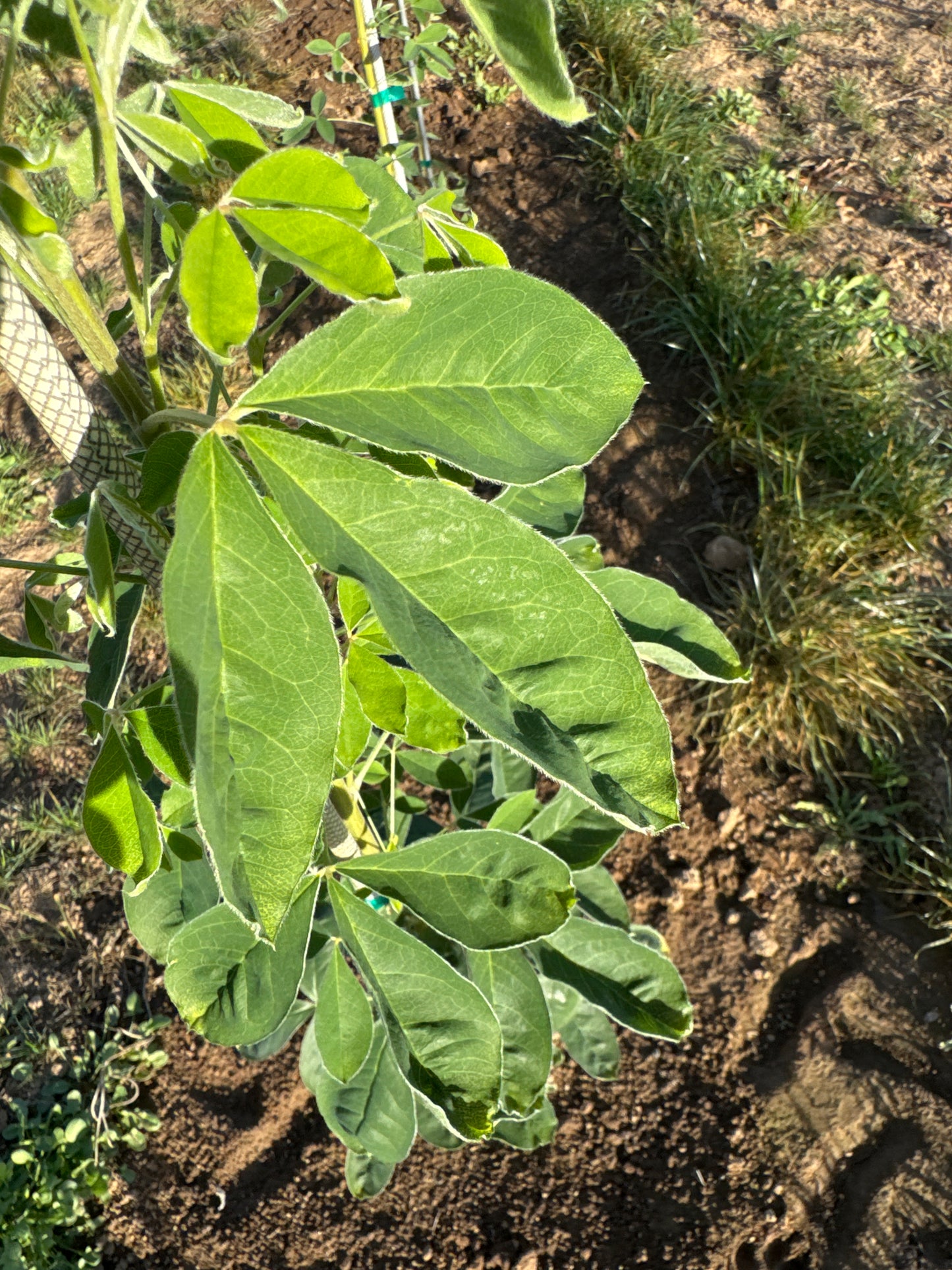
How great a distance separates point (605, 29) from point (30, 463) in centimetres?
271

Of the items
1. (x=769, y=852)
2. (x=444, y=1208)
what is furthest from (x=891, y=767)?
(x=444, y=1208)

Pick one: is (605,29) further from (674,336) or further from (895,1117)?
(895,1117)

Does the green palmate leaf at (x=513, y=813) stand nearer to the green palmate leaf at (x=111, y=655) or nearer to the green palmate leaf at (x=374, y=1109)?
the green palmate leaf at (x=374, y=1109)

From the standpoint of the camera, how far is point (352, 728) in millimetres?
1019

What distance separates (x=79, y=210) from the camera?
378 centimetres

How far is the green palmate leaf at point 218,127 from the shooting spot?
787mm

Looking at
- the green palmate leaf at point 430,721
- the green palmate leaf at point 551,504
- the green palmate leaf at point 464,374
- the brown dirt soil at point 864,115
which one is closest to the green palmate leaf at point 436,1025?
the green palmate leaf at point 430,721

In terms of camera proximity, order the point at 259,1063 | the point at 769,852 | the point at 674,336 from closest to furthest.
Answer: the point at 259,1063
the point at 769,852
the point at 674,336

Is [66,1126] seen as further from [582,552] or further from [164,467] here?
[164,467]

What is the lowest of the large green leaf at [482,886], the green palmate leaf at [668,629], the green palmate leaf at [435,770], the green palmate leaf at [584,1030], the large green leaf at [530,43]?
the green palmate leaf at [584,1030]

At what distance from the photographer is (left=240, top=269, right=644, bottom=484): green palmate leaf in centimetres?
70

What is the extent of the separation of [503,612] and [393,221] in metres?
0.50

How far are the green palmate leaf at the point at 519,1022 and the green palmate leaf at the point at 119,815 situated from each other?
1.94 ft

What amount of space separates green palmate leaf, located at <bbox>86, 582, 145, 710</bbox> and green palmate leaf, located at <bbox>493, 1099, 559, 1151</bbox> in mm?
1059
